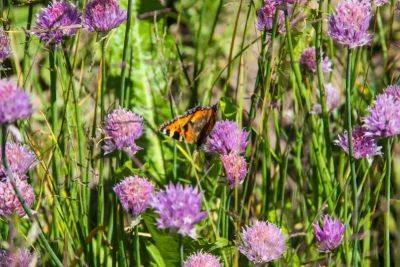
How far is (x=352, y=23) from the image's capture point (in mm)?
1092

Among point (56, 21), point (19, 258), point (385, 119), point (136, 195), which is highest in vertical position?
point (56, 21)

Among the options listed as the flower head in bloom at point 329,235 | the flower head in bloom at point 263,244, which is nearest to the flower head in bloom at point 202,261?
the flower head in bloom at point 263,244

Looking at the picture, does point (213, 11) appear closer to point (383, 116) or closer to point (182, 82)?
point (182, 82)

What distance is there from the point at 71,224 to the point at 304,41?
68 cm

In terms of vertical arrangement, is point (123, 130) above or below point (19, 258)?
above

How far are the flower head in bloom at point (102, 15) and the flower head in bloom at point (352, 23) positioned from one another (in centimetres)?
36

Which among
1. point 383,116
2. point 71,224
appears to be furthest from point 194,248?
point 383,116

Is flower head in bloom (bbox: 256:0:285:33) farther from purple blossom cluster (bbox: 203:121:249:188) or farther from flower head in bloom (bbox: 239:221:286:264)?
flower head in bloom (bbox: 239:221:286:264)

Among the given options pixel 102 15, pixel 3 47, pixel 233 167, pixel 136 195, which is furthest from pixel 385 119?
pixel 3 47

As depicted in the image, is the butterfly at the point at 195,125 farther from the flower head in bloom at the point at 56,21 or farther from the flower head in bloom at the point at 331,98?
the flower head in bloom at the point at 331,98

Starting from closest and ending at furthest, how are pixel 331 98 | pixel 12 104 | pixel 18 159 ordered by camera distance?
pixel 12 104 → pixel 18 159 → pixel 331 98

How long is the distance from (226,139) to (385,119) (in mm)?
293

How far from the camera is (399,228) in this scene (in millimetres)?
999

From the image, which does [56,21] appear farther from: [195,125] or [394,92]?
[394,92]
